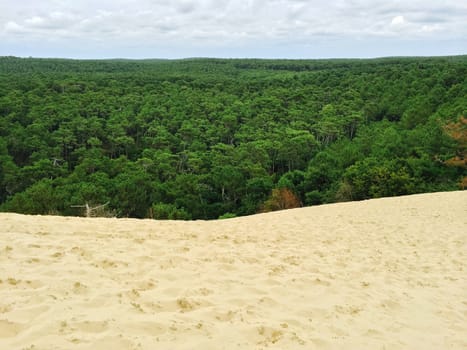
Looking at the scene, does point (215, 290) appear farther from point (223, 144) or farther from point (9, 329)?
point (223, 144)

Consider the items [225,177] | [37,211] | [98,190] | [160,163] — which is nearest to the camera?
[37,211]

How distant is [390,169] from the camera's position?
26.2 meters

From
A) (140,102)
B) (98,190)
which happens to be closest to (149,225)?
(98,190)

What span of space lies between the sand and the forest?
773 cm

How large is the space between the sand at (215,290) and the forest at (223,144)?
7730 millimetres

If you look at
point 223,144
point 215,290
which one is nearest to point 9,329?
point 215,290

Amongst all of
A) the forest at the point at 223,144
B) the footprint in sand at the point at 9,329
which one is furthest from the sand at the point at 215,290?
the forest at the point at 223,144

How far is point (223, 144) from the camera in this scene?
4725 cm

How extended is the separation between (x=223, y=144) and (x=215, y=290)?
42.4 meters

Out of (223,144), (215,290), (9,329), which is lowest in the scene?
(223,144)

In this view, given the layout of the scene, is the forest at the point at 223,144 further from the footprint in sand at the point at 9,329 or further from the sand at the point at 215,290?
the footprint in sand at the point at 9,329

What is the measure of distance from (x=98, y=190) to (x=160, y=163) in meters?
10.3

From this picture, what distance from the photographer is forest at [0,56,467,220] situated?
28.2 m

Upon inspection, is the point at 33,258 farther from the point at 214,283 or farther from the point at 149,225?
the point at 149,225
